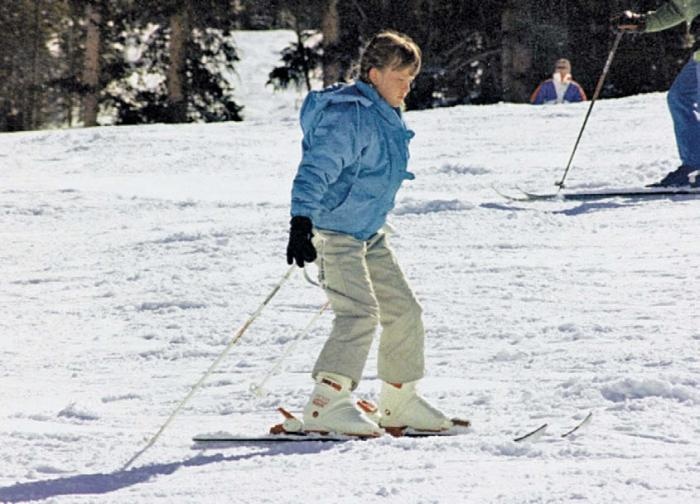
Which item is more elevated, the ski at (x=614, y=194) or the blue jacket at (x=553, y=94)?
the blue jacket at (x=553, y=94)

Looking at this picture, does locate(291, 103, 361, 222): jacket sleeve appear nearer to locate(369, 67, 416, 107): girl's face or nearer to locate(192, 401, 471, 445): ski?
locate(369, 67, 416, 107): girl's face

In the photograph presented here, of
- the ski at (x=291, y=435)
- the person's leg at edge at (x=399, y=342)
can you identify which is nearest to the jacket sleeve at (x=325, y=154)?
the person's leg at edge at (x=399, y=342)

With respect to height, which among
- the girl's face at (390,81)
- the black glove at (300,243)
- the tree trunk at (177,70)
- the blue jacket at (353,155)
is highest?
the girl's face at (390,81)

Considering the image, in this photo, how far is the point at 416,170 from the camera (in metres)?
11.1

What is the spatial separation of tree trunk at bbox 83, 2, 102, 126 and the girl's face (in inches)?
874

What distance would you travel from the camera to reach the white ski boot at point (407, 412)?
429 centimetres

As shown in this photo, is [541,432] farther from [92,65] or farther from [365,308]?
[92,65]

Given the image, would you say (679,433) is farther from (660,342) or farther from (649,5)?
(649,5)

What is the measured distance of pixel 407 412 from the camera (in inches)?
170

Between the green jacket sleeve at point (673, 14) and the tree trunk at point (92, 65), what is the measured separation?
696 inches

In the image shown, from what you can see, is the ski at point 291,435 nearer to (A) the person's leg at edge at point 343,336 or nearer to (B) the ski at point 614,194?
(A) the person's leg at edge at point 343,336

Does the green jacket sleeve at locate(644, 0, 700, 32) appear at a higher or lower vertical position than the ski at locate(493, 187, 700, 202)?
higher

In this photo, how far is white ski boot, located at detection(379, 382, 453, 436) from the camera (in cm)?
429

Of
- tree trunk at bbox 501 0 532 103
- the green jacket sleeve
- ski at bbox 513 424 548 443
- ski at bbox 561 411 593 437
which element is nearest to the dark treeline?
tree trunk at bbox 501 0 532 103
